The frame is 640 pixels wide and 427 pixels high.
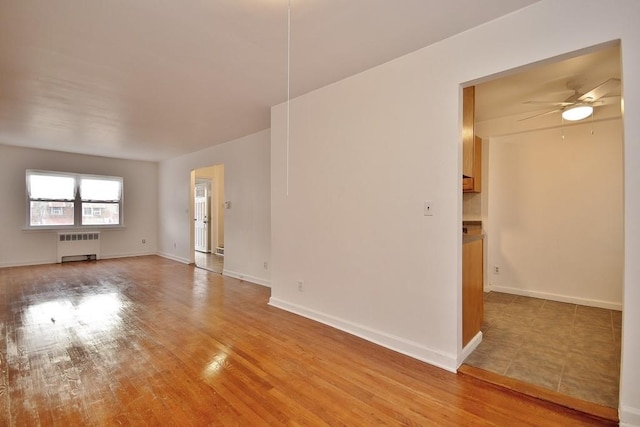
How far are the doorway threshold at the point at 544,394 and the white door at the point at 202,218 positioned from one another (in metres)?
7.88

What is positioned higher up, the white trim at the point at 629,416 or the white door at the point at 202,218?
the white door at the point at 202,218

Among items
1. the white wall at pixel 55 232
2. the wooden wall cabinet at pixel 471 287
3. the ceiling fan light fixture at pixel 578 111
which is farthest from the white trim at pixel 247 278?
the ceiling fan light fixture at pixel 578 111

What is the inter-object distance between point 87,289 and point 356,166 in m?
4.69

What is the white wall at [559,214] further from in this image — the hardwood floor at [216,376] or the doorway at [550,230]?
the hardwood floor at [216,376]

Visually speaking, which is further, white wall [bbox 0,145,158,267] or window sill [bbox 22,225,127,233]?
window sill [bbox 22,225,127,233]

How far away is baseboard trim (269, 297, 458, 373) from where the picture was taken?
2320 mm

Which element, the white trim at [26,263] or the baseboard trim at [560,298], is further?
the white trim at [26,263]

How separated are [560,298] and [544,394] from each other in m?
2.69

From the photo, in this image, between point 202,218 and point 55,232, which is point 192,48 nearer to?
point 55,232

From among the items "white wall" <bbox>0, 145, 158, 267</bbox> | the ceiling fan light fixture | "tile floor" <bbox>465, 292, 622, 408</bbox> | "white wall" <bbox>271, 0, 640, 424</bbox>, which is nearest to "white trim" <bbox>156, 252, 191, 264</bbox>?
"white wall" <bbox>0, 145, 158, 267</bbox>

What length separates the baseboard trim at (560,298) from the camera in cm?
363

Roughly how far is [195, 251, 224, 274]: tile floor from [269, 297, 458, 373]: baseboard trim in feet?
11.0

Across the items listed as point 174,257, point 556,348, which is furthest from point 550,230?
point 174,257

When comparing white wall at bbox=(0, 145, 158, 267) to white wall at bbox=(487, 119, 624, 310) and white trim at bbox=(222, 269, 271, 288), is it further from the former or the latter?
white wall at bbox=(487, 119, 624, 310)
